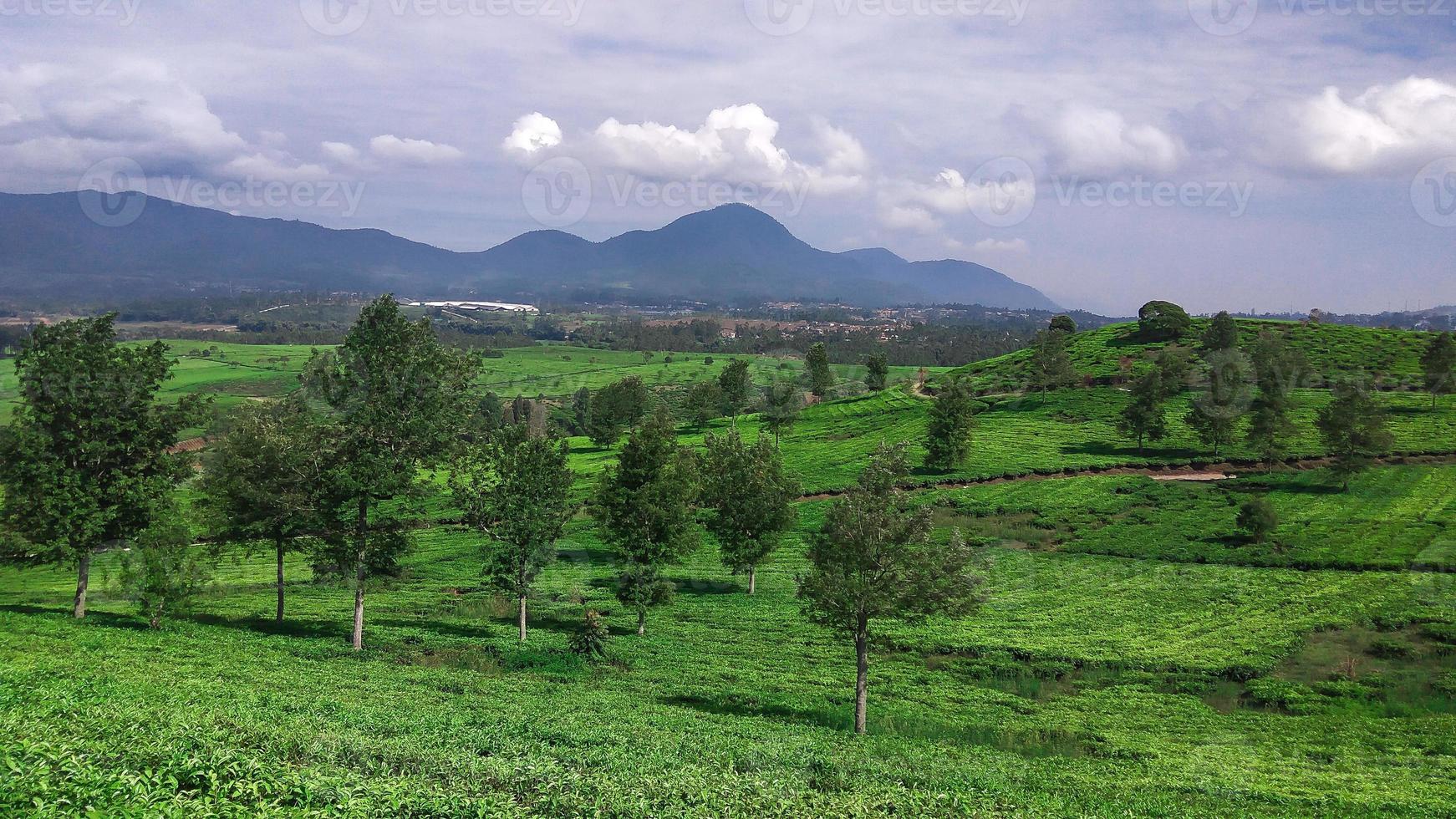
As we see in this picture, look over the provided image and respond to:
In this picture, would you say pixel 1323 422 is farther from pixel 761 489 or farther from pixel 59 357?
pixel 59 357

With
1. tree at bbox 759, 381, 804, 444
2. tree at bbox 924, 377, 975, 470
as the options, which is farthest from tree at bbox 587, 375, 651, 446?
tree at bbox 924, 377, 975, 470

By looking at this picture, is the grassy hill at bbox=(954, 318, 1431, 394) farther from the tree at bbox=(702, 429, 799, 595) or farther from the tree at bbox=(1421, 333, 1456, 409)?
the tree at bbox=(702, 429, 799, 595)

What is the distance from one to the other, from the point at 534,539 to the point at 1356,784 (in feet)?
103

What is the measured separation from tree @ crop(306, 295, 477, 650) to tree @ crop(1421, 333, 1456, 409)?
11541 cm

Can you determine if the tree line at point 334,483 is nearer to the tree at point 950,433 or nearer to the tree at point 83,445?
the tree at point 83,445

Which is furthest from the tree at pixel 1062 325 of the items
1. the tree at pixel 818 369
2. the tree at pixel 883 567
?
the tree at pixel 883 567

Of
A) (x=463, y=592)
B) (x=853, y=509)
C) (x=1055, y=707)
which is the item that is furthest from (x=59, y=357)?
(x=1055, y=707)

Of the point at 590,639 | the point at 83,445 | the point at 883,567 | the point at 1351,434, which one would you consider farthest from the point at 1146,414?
the point at 83,445

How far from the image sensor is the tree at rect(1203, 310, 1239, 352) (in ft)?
410

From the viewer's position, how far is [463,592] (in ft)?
161

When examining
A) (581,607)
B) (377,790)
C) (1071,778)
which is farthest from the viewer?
(581,607)

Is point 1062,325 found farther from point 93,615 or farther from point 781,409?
point 93,615

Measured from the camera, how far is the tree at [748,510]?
167 feet

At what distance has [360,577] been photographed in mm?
33250
